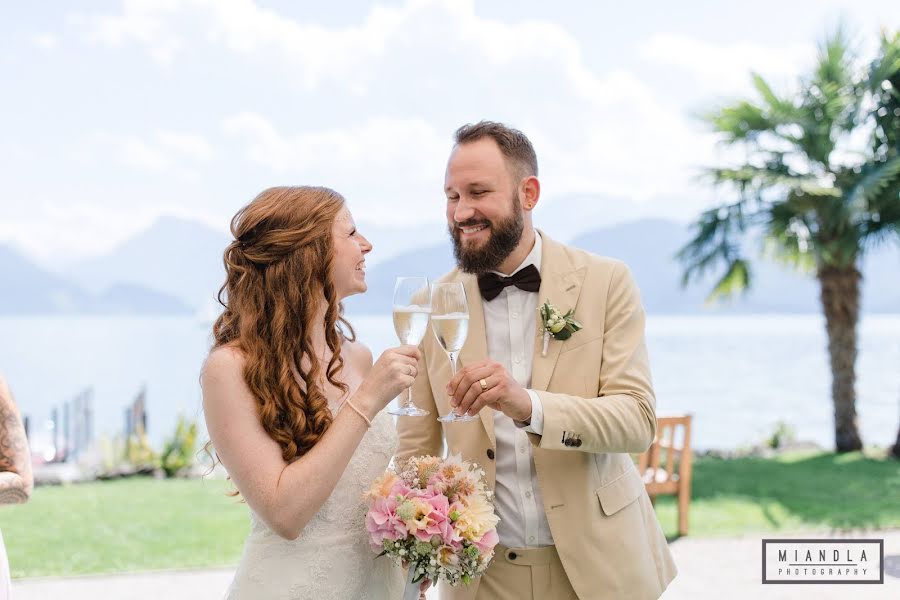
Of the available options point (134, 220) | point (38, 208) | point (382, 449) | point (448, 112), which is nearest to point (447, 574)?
point (382, 449)

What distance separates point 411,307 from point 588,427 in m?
0.59

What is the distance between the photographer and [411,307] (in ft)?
6.59

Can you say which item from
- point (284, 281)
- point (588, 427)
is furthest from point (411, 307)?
point (588, 427)

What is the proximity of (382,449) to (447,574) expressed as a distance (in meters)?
0.48

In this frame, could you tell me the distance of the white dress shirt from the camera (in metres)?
2.40

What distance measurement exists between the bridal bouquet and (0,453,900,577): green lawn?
5.12 metres

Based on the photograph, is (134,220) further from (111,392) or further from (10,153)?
(111,392)

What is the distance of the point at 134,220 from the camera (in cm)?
9831

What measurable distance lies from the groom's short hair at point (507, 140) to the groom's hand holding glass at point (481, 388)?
682 mm

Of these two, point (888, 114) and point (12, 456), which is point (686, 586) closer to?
point (12, 456)

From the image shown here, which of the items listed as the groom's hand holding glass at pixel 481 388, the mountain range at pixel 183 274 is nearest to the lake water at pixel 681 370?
the groom's hand holding glass at pixel 481 388

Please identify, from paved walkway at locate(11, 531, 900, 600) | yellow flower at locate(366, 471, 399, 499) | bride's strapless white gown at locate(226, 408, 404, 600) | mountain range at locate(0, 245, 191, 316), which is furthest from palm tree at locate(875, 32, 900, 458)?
mountain range at locate(0, 245, 191, 316)

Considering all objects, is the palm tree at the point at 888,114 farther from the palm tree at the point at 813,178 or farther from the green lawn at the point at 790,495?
the green lawn at the point at 790,495

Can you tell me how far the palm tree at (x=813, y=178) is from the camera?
9.78 metres
